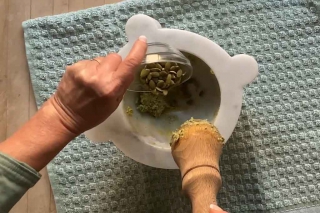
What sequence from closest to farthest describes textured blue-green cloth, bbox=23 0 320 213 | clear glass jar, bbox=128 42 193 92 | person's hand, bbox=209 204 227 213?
person's hand, bbox=209 204 227 213, clear glass jar, bbox=128 42 193 92, textured blue-green cloth, bbox=23 0 320 213

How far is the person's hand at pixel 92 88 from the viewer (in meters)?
0.62

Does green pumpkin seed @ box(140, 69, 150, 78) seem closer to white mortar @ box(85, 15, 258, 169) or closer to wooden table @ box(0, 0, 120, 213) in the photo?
white mortar @ box(85, 15, 258, 169)

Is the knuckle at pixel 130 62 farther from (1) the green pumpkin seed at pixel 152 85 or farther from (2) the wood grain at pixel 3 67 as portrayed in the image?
(2) the wood grain at pixel 3 67

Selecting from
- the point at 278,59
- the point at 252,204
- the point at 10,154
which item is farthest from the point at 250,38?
the point at 10,154

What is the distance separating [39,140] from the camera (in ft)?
1.99

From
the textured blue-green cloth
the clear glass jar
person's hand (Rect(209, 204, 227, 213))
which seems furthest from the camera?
the textured blue-green cloth

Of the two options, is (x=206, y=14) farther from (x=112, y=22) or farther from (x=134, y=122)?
(x=134, y=122)

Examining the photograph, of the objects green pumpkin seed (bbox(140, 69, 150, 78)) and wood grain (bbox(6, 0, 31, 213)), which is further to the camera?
wood grain (bbox(6, 0, 31, 213))

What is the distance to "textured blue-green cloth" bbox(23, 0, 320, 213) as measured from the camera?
2.84ft

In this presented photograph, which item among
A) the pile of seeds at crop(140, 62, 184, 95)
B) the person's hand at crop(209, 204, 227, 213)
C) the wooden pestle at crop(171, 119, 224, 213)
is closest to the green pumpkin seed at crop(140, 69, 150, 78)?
the pile of seeds at crop(140, 62, 184, 95)

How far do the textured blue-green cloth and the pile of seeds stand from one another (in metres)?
0.19

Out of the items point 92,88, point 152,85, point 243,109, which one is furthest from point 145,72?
point 243,109

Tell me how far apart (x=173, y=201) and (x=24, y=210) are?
0.96 ft

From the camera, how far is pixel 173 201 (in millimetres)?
865
